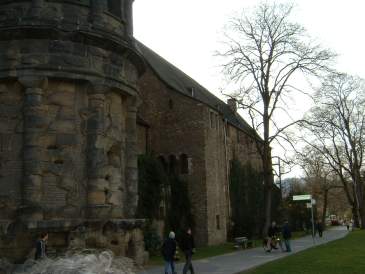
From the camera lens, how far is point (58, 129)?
14.1m

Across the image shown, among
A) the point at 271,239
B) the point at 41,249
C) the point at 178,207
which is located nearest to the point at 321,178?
the point at 178,207

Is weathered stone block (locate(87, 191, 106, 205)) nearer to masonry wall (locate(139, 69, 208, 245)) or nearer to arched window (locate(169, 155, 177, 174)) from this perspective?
masonry wall (locate(139, 69, 208, 245))

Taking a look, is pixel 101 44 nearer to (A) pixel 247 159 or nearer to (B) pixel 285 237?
(B) pixel 285 237

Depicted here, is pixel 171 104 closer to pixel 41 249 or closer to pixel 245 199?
pixel 245 199

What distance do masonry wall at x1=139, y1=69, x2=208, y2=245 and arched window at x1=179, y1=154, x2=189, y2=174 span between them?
0.19 metres

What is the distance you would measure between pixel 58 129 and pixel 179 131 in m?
19.1

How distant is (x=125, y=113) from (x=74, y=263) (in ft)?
24.5

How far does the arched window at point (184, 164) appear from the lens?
32.7 m

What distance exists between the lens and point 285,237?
2383cm

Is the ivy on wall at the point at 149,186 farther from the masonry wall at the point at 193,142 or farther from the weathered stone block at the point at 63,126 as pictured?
the weathered stone block at the point at 63,126

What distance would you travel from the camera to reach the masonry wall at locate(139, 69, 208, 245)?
31922 mm

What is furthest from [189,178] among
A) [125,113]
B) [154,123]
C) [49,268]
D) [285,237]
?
[49,268]

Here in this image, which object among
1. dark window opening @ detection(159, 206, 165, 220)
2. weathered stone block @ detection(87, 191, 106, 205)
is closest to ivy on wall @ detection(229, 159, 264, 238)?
dark window opening @ detection(159, 206, 165, 220)

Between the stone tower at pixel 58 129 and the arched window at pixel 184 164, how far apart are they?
57.5ft
